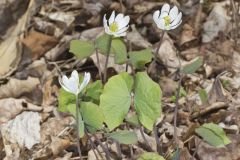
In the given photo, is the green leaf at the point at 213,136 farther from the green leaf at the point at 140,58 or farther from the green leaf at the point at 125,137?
the green leaf at the point at 140,58

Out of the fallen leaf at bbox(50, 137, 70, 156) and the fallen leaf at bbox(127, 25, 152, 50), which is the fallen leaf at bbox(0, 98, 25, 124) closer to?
the fallen leaf at bbox(50, 137, 70, 156)

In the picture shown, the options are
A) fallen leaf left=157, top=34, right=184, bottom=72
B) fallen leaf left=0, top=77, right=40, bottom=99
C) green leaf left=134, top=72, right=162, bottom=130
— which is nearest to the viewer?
green leaf left=134, top=72, right=162, bottom=130

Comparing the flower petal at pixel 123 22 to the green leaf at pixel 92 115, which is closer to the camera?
the green leaf at pixel 92 115

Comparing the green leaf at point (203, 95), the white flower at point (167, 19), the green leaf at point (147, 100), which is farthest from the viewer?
the green leaf at point (203, 95)

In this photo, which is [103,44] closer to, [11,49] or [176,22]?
[176,22]

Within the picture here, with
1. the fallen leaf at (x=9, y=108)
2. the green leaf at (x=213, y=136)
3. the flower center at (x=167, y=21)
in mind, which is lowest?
the fallen leaf at (x=9, y=108)

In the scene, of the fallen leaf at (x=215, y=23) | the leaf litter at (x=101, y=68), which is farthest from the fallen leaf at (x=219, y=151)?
the fallen leaf at (x=215, y=23)

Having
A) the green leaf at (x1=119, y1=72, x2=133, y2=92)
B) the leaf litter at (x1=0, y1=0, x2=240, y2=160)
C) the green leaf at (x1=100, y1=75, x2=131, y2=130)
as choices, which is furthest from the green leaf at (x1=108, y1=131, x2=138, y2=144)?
the leaf litter at (x1=0, y1=0, x2=240, y2=160)
